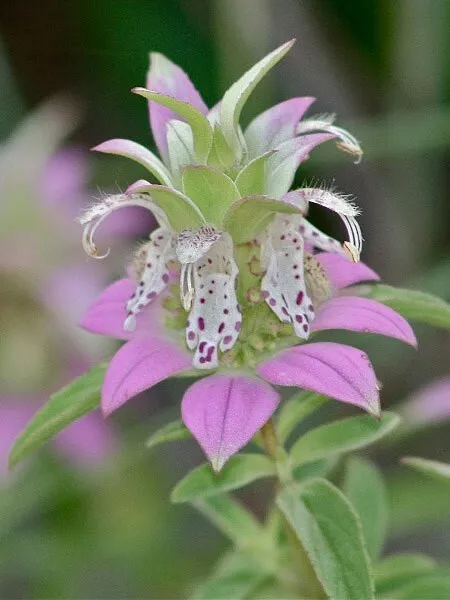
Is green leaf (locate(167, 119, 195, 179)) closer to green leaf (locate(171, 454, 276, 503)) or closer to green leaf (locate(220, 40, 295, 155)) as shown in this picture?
green leaf (locate(220, 40, 295, 155))

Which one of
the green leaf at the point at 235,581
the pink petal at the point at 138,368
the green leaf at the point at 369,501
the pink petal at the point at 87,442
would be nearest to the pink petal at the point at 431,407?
the green leaf at the point at 369,501

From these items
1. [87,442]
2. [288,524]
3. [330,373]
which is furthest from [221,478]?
[87,442]

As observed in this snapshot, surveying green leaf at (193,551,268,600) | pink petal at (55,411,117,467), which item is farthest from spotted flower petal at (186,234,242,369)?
pink petal at (55,411,117,467)

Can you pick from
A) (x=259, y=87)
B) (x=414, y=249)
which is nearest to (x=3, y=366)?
(x=259, y=87)

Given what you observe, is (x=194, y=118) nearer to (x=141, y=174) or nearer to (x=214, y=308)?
(x=214, y=308)

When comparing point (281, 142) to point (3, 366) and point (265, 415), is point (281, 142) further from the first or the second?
point (3, 366)

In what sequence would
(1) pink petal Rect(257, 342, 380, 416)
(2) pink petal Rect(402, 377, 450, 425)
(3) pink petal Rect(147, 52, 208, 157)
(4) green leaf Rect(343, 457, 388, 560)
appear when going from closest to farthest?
1. (1) pink petal Rect(257, 342, 380, 416)
2. (3) pink petal Rect(147, 52, 208, 157)
3. (4) green leaf Rect(343, 457, 388, 560)
4. (2) pink petal Rect(402, 377, 450, 425)

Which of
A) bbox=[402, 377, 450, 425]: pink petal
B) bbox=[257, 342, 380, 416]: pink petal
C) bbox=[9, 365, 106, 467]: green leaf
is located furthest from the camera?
bbox=[402, 377, 450, 425]: pink petal
